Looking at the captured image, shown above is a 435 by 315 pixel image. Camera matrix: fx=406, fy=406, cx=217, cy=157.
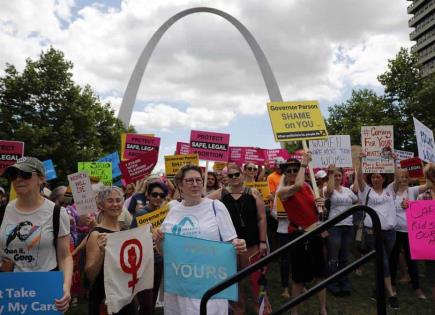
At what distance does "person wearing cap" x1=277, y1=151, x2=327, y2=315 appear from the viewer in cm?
495

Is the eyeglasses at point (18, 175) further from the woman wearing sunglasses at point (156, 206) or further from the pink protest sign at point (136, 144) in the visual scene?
the pink protest sign at point (136, 144)

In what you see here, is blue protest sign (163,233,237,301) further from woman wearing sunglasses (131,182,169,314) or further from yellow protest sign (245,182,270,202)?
yellow protest sign (245,182,270,202)

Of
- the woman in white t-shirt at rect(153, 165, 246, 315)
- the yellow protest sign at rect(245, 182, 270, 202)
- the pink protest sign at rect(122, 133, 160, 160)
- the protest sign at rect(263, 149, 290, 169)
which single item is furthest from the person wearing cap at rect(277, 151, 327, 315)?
the protest sign at rect(263, 149, 290, 169)

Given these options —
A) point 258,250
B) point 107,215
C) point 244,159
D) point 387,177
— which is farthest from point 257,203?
point 244,159

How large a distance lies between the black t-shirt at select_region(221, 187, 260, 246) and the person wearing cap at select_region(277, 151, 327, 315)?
40 centimetres

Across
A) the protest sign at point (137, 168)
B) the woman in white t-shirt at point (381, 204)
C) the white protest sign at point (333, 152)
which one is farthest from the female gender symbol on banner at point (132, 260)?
the white protest sign at point (333, 152)

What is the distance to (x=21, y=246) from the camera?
285cm

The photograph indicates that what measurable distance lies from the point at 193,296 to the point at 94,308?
985mm

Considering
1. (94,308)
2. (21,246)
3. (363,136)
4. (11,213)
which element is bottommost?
(94,308)

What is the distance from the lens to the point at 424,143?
21.3ft

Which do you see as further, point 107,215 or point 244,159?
point 244,159

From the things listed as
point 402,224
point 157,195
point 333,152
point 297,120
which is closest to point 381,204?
point 402,224

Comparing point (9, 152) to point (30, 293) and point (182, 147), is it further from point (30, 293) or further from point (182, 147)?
point (30, 293)

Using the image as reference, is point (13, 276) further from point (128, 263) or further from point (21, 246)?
point (128, 263)
